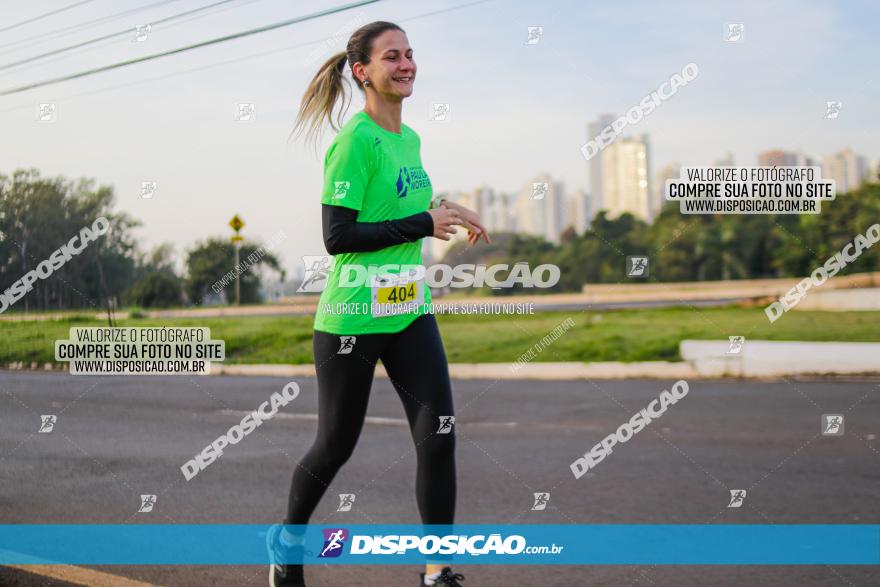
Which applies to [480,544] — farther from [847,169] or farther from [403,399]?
[847,169]

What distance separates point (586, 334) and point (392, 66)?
1268 centimetres

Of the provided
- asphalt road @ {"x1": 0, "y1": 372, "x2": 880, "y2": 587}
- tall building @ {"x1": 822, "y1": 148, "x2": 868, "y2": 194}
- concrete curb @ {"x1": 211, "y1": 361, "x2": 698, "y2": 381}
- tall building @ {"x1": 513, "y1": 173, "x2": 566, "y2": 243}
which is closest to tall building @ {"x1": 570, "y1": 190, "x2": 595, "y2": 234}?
tall building @ {"x1": 513, "y1": 173, "x2": 566, "y2": 243}

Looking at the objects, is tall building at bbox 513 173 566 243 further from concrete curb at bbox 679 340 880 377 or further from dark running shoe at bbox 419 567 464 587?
dark running shoe at bbox 419 567 464 587

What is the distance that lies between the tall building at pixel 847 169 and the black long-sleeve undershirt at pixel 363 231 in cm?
1988

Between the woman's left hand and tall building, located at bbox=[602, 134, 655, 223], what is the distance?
27.1 metres

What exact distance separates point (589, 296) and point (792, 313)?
7.38m

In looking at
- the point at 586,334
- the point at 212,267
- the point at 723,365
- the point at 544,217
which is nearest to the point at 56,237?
the point at 212,267

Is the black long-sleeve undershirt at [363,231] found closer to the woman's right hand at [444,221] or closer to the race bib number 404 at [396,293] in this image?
the woman's right hand at [444,221]

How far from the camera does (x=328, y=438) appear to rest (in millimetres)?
3168

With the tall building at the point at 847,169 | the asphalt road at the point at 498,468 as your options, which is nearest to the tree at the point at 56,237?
the asphalt road at the point at 498,468

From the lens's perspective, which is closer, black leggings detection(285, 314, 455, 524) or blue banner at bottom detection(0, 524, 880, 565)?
black leggings detection(285, 314, 455, 524)

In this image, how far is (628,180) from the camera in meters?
33.4

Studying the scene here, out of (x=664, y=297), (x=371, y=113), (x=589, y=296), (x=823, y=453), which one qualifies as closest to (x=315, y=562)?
(x=371, y=113)

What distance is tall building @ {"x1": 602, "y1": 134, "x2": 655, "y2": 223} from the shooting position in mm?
31047
